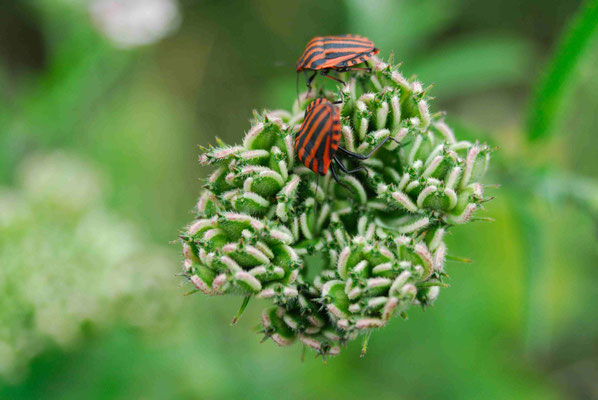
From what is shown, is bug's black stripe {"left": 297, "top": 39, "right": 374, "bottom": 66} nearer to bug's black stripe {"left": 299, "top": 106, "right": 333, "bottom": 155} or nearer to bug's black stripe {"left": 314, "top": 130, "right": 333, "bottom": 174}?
bug's black stripe {"left": 299, "top": 106, "right": 333, "bottom": 155}

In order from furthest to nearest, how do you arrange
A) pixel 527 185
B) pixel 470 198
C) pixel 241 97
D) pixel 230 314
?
pixel 241 97, pixel 230 314, pixel 527 185, pixel 470 198

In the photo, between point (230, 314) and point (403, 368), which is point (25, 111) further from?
point (403, 368)

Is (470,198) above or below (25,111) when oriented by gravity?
below

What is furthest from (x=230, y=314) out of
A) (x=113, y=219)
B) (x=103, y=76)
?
(x=103, y=76)

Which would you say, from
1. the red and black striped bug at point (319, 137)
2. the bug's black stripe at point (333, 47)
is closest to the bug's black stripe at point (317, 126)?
the red and black striped bug at point (319, 137)

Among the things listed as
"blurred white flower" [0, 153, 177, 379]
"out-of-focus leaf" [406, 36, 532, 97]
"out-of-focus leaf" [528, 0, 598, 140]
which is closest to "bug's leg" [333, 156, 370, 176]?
"out-of-focus leaf" [528, 0, 598, 140]

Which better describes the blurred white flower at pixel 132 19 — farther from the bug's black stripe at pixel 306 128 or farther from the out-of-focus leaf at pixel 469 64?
the bug's black stripe at pixel 306 128

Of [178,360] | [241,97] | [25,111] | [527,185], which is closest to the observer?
[527,185]
